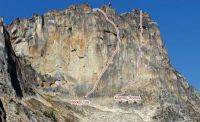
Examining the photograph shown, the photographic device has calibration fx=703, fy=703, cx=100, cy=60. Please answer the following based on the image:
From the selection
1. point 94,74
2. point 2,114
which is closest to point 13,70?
point 2,114

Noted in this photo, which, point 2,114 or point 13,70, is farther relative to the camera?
point 13,70

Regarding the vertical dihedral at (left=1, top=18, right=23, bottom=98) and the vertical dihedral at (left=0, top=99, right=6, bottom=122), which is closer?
the vertical dihedral at (left=0, top=99, right=6, bottom=122)

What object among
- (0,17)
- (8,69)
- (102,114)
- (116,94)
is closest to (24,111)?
(8,69)

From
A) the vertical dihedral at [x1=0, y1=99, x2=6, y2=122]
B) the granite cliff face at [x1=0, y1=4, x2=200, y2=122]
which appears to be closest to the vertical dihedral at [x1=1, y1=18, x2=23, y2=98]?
the granite cliff face at [x1=0, y1=4, x2=200, y2=122]

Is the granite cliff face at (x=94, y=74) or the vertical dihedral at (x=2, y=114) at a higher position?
the granite cliff face at (x=94, y=74)

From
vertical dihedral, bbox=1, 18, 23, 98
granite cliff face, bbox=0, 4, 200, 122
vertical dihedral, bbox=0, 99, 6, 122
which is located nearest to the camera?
vertical dihedral, bbox=0, 99, 6, 122

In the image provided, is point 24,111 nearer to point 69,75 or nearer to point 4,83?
point 4,83

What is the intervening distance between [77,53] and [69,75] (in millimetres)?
6858

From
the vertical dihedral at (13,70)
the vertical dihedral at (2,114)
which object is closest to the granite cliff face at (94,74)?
the vertical dihedral at (13,70)

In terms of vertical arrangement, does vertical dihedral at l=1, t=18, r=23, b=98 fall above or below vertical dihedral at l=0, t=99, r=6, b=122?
above

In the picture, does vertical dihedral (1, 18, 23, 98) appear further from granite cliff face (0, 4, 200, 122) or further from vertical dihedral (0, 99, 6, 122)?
vertical dihedral (0, 99, 6, 122)

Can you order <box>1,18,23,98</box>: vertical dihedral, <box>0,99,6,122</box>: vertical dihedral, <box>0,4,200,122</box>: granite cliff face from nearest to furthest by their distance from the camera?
<box>0,99,6,122</box>: vertical dihedral, <box>1,18,23,98</box>: vertical dihedral, <box>0,4,200,122</box>: granite cliff face

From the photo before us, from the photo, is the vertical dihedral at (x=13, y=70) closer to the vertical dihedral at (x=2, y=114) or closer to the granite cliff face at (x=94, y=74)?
the granite cliff face at (x=94, y=74)

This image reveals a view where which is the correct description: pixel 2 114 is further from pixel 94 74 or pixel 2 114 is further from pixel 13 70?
pixel 94 74
